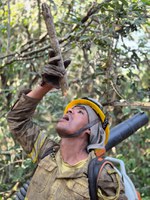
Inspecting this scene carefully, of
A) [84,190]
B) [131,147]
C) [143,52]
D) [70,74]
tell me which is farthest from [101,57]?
[70,74]

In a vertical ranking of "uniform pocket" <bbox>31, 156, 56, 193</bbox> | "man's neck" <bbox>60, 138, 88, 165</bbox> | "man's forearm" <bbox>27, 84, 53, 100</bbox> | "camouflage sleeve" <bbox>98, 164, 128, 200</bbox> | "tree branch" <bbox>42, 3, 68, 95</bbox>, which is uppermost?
"tree branch" <bbox>42, 3, 68, 95</bbox>

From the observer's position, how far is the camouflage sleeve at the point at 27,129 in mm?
3004

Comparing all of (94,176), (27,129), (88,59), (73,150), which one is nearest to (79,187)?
(94,176)

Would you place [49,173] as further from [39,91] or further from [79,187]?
[39,91]

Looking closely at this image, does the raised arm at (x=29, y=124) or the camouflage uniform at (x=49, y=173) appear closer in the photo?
the camouflage uniform at (x=49, y=173)

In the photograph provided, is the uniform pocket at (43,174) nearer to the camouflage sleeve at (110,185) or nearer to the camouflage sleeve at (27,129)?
the camouflage sleeve at (27,129)

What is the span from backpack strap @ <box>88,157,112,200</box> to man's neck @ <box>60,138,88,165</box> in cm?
15

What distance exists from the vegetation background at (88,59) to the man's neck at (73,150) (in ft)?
3.08

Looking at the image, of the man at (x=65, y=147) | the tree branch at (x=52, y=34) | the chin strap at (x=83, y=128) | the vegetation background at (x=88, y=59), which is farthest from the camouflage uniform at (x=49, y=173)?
the vegetation background at (x=88, y=59)

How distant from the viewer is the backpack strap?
2.66 metres

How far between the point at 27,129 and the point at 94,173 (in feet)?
2.01

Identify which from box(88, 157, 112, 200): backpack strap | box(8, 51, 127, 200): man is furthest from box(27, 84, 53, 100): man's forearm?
box(88, 157, 112, 200): backpack strap

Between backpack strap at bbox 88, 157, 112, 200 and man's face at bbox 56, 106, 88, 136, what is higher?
man's face at bbox 56, 106, 88, 136

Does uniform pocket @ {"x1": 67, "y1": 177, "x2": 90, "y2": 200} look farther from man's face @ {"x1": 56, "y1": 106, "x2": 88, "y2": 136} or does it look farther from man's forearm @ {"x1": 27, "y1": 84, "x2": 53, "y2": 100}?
man's forearm @ {"x1": 27, "y1": 84, "x2": 53, "y2": 100}
